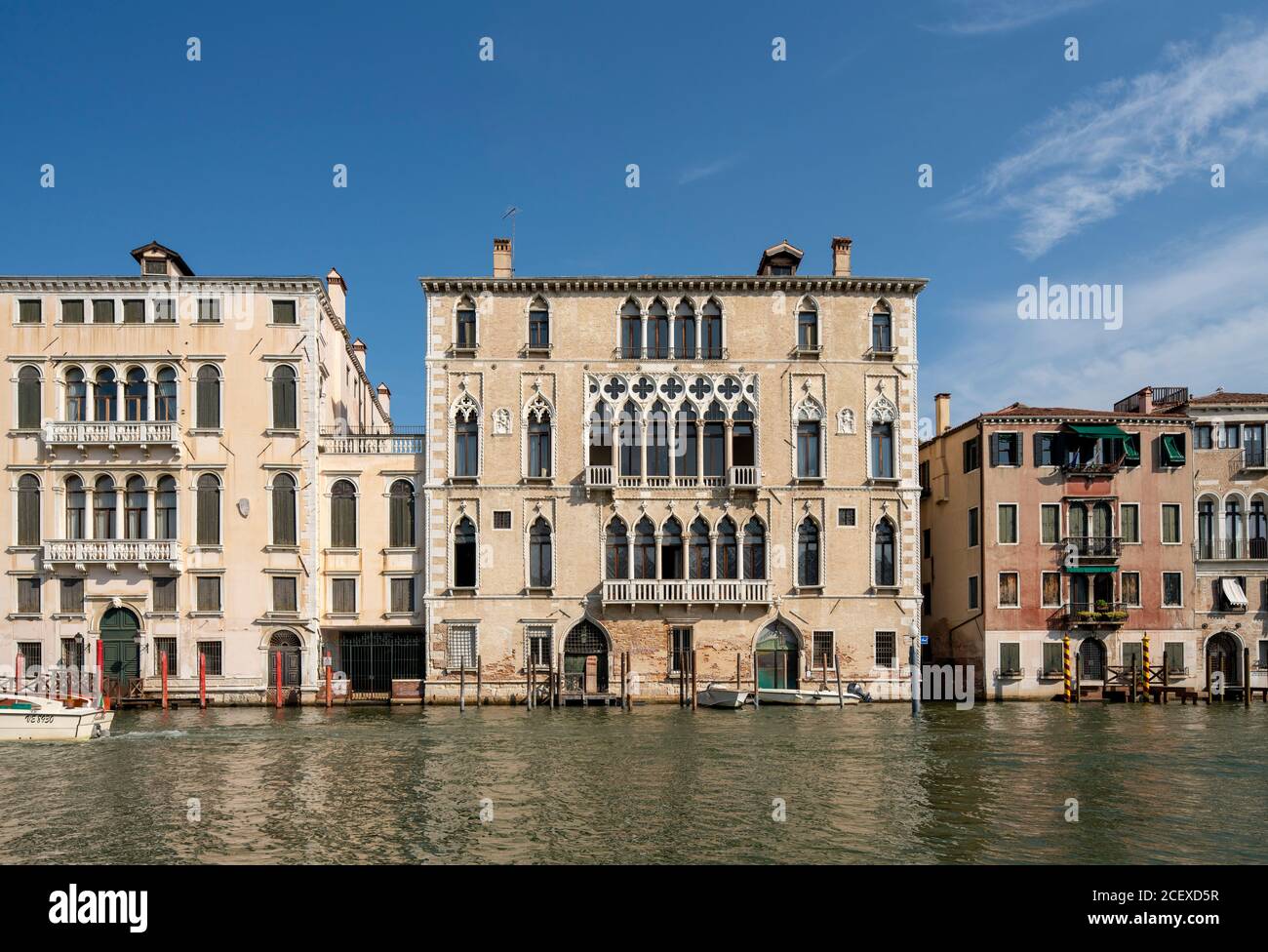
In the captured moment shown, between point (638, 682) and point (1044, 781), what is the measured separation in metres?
16.7

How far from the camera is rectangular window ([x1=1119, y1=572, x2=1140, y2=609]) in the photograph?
35.7 m

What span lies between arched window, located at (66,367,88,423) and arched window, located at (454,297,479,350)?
1145 cm

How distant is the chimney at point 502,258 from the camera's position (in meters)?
35.0

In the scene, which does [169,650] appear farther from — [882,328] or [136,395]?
[882,328]

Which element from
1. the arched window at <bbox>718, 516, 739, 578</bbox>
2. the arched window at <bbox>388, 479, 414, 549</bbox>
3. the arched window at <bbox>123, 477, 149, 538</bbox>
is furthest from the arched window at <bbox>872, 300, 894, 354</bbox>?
the arched window at <bbox>123, 477, 149, 538</bbox>

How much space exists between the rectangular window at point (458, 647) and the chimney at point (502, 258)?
36.9ft

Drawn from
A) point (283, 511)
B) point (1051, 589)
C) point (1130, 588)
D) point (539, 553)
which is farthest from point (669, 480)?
point (1130, 588)

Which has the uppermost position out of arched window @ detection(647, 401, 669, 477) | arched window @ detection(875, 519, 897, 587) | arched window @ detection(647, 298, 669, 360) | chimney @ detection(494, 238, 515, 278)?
chimney @ detection(494, 238, 515, 278)

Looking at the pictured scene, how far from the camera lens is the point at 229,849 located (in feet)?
44.8

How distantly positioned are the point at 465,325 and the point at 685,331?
6.91 meters

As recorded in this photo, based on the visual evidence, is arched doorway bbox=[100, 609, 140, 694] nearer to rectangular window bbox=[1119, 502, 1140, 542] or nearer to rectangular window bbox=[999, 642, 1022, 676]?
rectangular window bbox=[999, 642, 1022, 676]

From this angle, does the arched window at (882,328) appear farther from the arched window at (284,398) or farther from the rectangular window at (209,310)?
the rectangular window at (209,310)

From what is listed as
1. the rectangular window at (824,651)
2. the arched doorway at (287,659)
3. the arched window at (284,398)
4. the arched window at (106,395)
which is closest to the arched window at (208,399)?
the arched window at (284,398)
